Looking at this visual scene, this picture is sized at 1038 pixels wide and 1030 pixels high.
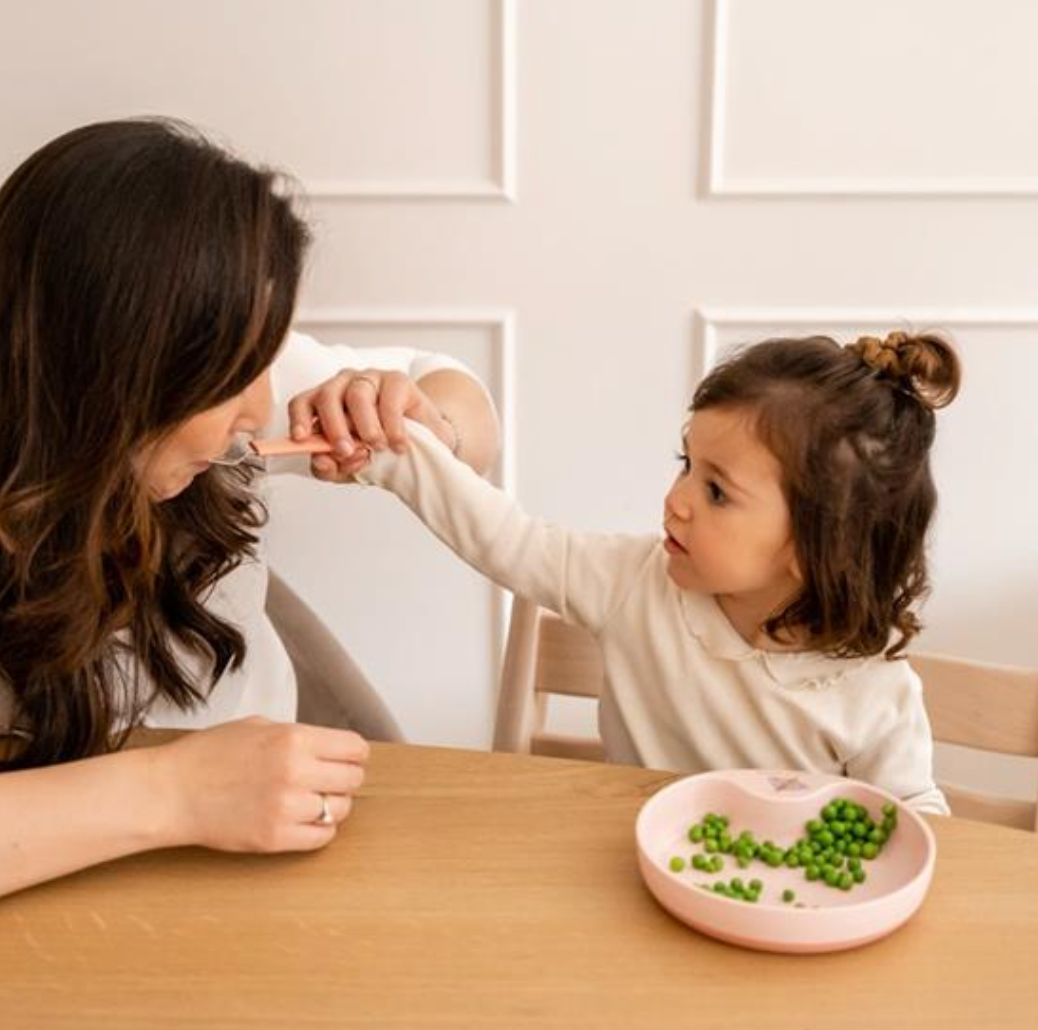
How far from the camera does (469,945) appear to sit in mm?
819

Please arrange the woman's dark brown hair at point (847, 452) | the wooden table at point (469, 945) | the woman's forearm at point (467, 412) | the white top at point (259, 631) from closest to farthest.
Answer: the wooden table at point (469, 945) → the woman's dark brown hair at point (847, 452) → the white top at point (259, 631) → the woman's forearm at point (467, 412)

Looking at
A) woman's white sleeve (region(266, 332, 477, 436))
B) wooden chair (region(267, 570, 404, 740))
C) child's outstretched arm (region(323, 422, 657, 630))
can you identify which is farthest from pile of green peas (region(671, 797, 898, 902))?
wooden chair (region(267, 570, 404, 740))

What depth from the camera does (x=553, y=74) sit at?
178 cm

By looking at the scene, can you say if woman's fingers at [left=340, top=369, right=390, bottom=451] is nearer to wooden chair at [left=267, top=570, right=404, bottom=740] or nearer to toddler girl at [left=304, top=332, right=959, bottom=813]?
toddler girl at [left=304, top=332, right=959, bottom=813]

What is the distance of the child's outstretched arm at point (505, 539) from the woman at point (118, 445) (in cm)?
21

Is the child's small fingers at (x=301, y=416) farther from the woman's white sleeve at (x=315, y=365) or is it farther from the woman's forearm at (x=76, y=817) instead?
the woman's forearm at (x=76, y=817)

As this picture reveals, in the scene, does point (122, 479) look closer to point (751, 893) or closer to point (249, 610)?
point (249, 610)

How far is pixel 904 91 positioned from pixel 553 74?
453mm

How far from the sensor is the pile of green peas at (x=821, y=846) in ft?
2.96

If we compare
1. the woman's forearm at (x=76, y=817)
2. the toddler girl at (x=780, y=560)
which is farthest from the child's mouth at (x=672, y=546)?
the woman's forearm at (x=76, y=817)

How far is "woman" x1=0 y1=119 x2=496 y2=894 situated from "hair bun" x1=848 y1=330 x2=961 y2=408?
18.3 inches

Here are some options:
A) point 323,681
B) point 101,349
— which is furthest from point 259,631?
point 101,349

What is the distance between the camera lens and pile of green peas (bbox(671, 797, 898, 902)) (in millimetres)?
903

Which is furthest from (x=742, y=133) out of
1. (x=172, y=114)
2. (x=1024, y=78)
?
(x=172, y=114)
